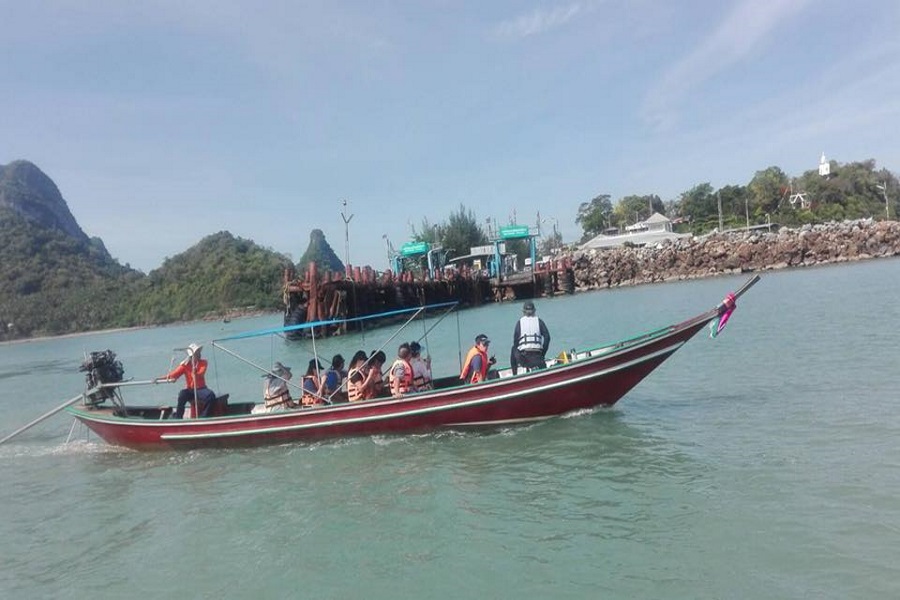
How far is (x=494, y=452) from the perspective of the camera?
375 inches

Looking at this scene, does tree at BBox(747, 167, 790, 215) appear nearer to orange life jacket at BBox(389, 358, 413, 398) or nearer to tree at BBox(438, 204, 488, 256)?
tree at BBox(438, 204, 488, 256)

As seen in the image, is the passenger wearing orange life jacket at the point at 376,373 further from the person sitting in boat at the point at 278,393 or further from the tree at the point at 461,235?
the tree at the point at 461,235

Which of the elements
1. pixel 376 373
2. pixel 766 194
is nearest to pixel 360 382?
pixel 376 373

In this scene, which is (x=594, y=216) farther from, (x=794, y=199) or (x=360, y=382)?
(x=360, y=382)

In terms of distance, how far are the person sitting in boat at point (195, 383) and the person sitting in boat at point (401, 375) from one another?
3453 mm

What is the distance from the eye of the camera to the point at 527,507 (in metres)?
7.36

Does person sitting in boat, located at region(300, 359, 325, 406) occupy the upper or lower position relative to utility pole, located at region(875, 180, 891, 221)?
lower

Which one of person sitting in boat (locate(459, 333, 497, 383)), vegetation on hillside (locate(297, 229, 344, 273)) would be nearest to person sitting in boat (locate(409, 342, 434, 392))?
person sitting in boat (locate(459, 333, 497, 383))

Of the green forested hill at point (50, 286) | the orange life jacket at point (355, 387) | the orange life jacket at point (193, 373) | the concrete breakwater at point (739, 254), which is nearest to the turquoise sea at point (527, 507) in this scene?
the orange life jacket at point (355, 387)

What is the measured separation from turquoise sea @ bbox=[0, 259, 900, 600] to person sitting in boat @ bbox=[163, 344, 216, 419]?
840 mm

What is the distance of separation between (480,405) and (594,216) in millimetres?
99885

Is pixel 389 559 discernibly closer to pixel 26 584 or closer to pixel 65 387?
pixel 26 584

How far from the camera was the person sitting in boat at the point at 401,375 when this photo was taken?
34.4 feet

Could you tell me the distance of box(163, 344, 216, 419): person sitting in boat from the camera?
36.3 ft
